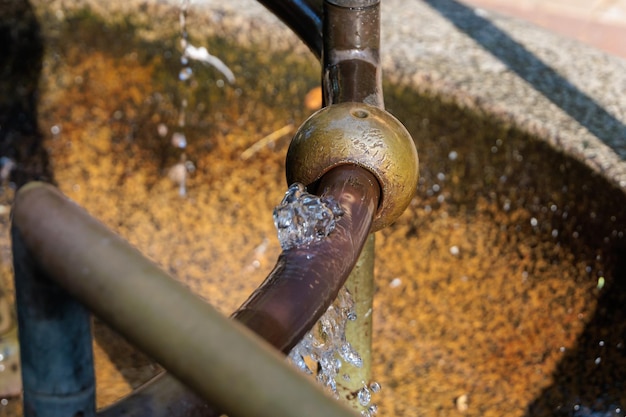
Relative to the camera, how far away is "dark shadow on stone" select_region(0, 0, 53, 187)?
155cm

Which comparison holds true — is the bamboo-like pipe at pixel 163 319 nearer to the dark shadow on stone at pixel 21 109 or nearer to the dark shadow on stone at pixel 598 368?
the dark shadow on stone at pixel 598 368

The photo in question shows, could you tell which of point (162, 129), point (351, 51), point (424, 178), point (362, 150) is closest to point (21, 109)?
point (162, 129)

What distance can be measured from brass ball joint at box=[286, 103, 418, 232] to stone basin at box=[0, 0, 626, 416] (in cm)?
61

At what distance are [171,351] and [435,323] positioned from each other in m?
1.04

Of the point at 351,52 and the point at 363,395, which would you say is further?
the point at 363,395

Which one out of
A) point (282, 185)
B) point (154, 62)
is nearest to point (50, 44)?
point (154, 62)

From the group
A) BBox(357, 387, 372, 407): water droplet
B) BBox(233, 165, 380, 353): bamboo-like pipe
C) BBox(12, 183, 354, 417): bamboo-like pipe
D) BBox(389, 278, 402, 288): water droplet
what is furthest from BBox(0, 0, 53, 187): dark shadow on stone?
BBox(12, 183, 354, 417): bamboo-like pipe

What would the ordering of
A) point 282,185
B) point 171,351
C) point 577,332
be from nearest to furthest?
1. point 171,351
2. point 577,332
3. point 282,185

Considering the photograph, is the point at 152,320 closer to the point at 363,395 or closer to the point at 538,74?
the point at 363,395

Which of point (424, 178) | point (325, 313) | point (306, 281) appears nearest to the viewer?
point (306, 281)

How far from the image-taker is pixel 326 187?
20.3 inches

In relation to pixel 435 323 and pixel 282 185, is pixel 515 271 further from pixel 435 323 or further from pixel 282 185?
pixel 282 185

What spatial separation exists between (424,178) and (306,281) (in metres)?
0.93

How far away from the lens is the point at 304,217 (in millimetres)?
468
